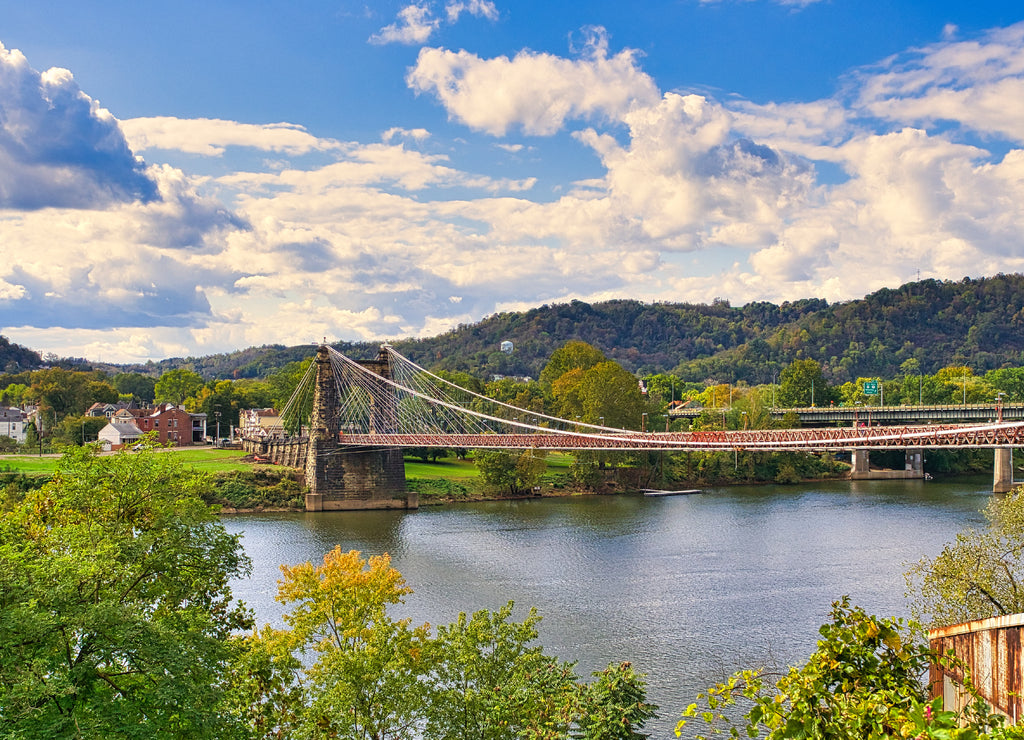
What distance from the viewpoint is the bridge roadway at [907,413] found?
62.1 meters

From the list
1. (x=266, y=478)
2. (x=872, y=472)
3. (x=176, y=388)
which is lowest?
(x=872, y=472)

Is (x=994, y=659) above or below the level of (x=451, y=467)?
above

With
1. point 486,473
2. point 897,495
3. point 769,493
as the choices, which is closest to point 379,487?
point 486,473

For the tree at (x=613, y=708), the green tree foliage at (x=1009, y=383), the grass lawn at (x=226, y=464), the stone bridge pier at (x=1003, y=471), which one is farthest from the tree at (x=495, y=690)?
the green tree foliage at (x=1009, y=383)

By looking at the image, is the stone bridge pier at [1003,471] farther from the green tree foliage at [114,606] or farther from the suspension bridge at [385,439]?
the green tree foliage at [114,606]

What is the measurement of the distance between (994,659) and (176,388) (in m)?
105

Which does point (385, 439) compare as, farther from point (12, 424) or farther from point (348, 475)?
point (12, 424)

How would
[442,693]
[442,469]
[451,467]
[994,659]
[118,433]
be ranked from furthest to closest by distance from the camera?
[118,433], [451,467], [442,469], [442,693], [994,659]

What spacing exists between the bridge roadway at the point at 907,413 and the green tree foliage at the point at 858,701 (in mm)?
51891

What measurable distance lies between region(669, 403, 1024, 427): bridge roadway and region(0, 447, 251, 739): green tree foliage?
49.6 metres

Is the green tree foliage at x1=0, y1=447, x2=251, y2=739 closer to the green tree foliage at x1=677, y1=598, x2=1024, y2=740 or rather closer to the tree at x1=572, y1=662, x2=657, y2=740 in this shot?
the tree at x1=572, y1=662, x2=657, y2=740

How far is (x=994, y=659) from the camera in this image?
7617mm

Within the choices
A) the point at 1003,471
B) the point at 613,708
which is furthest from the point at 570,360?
the point at 613,708

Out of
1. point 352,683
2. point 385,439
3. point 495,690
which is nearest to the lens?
point 352,683
